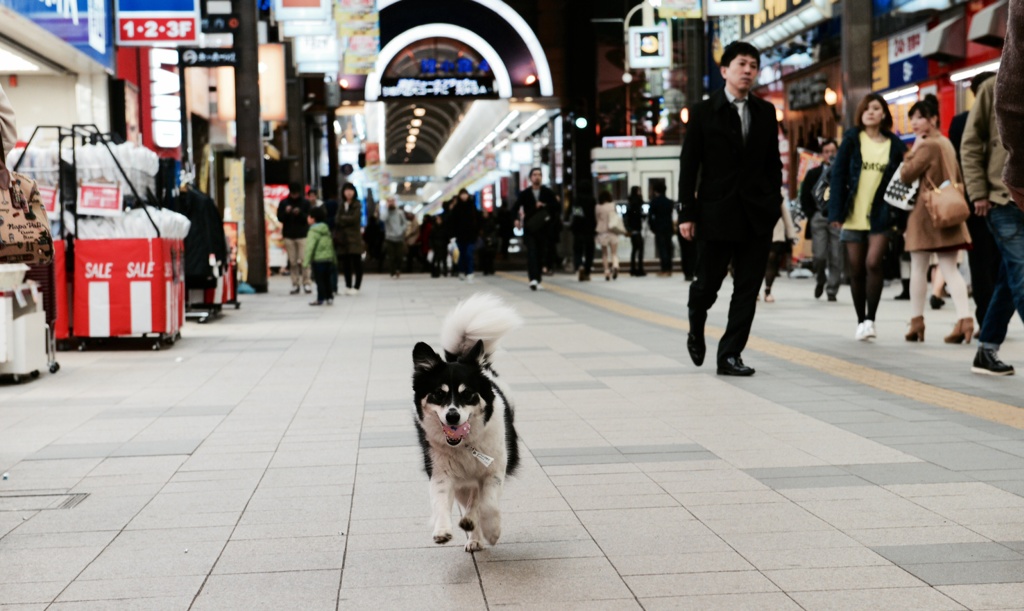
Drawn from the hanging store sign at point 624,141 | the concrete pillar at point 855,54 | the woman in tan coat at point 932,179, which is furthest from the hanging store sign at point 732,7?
the hanging store sign at point 624,141

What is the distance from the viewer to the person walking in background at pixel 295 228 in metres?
20.9

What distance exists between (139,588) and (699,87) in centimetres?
3016

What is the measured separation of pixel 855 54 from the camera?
1798 cm

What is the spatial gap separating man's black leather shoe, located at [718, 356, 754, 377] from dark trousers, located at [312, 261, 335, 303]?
9446 millimetres

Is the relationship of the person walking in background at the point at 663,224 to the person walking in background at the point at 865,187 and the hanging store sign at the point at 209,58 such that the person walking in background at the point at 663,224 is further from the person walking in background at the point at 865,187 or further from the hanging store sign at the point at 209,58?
the person walking in background at the point at 865,187

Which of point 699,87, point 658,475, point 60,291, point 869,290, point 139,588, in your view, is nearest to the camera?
point 139,588

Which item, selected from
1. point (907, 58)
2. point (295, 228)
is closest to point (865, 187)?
point (907, 58)

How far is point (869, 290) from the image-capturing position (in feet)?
32.9

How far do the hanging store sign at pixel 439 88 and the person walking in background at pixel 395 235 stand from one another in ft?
20.9

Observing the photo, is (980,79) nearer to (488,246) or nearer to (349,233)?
(349,233)

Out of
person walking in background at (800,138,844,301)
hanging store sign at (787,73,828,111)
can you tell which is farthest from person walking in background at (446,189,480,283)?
person walking in background at (800,138,844,301)

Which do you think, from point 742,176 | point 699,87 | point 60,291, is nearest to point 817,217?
point 742,176

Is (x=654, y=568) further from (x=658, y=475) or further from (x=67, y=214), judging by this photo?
(x=67, y=214)

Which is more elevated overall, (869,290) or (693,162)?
(693,162)
